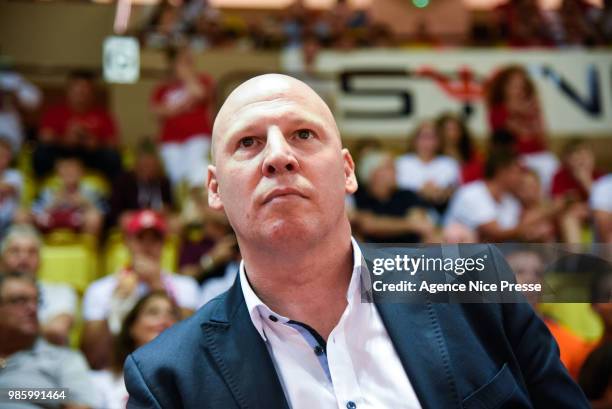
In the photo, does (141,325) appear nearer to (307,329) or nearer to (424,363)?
(307,329)

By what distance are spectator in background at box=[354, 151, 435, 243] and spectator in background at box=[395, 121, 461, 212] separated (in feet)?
0.91

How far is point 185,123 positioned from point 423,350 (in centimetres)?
542

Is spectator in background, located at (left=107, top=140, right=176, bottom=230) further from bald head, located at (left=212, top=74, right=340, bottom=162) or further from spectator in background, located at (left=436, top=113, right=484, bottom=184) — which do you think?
bald head, located at (left=212, top=74, right=340, bottom=162)

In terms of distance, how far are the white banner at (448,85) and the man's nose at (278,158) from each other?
19.8 ft

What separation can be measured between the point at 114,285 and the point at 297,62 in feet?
12.0

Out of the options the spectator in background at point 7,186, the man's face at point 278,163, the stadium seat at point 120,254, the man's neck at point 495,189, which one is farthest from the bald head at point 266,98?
the spectator in background at point 7,186

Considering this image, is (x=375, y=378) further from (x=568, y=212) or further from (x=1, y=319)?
(x=568, y=212)

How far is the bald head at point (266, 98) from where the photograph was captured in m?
1.84

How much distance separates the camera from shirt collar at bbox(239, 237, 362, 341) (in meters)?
1.83

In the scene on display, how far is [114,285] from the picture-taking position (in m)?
4.83

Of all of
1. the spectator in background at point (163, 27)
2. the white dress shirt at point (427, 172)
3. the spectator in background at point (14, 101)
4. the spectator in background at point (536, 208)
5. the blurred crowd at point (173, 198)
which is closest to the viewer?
the blurred crowd at point (173, 198)

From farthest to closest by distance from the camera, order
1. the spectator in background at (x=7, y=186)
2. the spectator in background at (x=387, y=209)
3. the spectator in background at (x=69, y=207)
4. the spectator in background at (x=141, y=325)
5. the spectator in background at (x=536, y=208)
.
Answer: the spectator in background at (x=69, y=207), the spectator in background at (x=7, y=186), the spectator in background at (x=387, y=209), the spectator in background at (x=536, y=208), the spectator in background at (x=141, y=325)

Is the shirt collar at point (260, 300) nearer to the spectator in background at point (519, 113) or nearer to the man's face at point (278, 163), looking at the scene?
the man's face at point (278, 163)

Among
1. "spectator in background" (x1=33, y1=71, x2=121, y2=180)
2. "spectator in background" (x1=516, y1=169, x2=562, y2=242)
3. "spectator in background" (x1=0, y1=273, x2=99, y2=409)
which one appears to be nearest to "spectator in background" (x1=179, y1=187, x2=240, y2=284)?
"spectator in background" (x1=33, y1=71, x2=121, y2=180)
